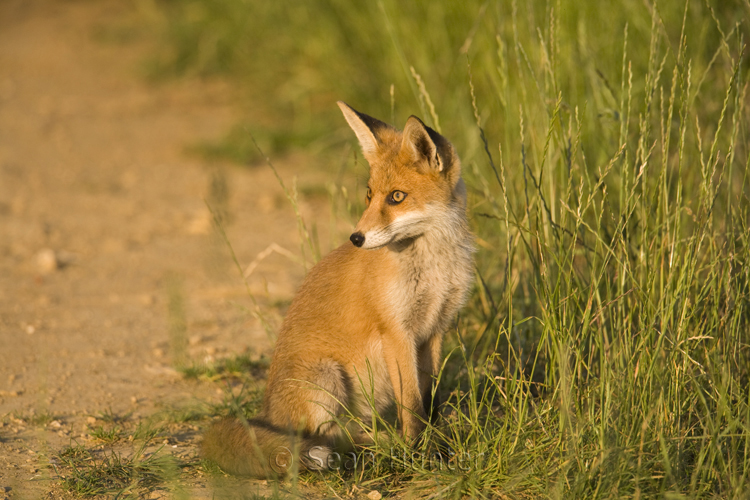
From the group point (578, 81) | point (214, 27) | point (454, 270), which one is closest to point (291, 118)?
point (214, 27)

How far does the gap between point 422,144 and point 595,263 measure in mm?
1057

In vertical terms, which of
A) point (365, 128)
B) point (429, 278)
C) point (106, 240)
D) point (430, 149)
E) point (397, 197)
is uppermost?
point (365, 128)

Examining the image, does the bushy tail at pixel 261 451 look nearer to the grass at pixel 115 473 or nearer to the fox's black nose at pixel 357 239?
the grass at pixel 115 473

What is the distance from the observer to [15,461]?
3.28m

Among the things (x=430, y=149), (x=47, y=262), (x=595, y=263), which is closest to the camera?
(x=430, y=149)

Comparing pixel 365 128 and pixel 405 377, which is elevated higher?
pixel 365 128

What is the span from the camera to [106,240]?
22.5 feet

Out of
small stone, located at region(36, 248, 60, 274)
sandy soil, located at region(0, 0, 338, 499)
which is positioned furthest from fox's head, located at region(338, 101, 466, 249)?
small stone, located at region(36, 248, 60, 274)

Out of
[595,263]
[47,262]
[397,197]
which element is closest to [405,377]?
[397,197]

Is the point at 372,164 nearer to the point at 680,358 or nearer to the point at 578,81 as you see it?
the point at 680,358

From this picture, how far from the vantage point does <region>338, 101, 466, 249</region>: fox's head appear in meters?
3.23

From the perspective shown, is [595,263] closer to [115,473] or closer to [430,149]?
[430,149]

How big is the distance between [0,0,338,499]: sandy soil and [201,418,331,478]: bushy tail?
0.36 m

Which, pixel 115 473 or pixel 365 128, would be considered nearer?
pixel 115 473
